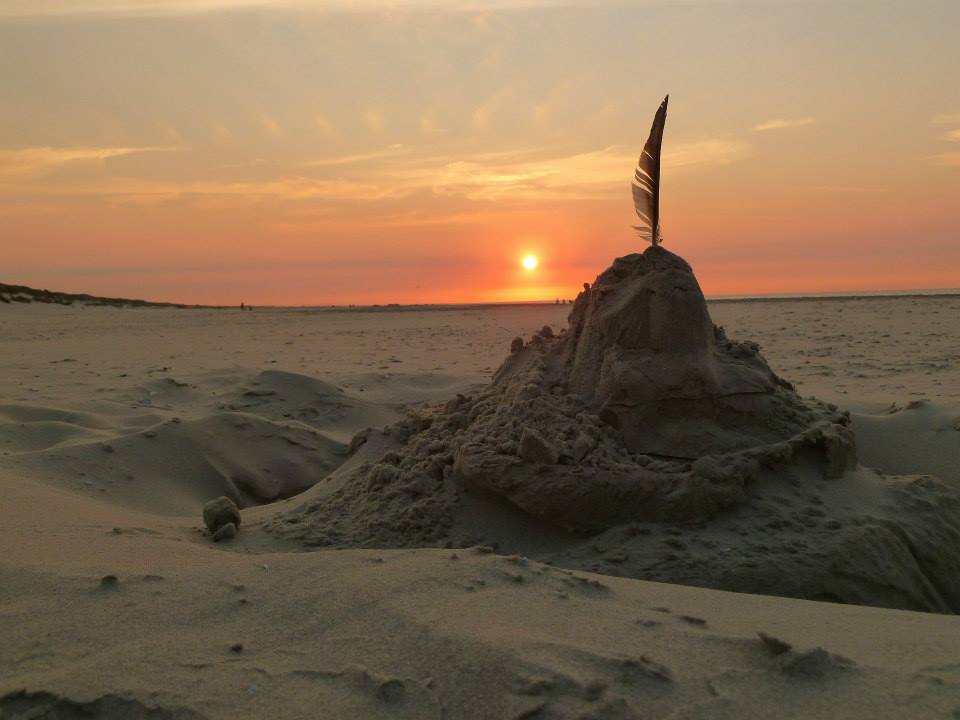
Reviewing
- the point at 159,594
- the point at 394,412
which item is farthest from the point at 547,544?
the point at 394,412

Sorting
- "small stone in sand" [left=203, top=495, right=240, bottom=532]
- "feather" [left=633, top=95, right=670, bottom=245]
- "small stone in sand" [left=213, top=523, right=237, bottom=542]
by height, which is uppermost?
"feather" [left=633, top=95, right=670, bottom=245]

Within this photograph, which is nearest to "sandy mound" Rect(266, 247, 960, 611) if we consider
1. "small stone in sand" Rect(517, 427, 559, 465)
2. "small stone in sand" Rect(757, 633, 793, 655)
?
"small stone in sand" Rect(517, 427, 559, 465)

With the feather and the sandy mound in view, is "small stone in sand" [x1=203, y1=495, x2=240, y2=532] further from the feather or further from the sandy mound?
the feather

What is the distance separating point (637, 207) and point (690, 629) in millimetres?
2105

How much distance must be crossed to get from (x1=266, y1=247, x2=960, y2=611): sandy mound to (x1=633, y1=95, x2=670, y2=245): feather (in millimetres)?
147

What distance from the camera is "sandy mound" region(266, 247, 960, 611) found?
2.44 meters

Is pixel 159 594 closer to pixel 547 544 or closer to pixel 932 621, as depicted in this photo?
pixel 547 544

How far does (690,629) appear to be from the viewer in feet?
5.52

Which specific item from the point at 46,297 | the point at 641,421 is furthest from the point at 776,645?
the point at 46,297

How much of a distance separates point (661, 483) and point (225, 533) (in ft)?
4.78

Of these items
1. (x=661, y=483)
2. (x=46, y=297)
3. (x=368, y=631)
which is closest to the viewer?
(x=368, y=631)

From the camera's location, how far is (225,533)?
8.82 ft

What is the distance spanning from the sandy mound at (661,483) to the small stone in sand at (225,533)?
6.9 inches

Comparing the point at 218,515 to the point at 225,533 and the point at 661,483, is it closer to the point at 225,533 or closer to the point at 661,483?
the point at 225,533
